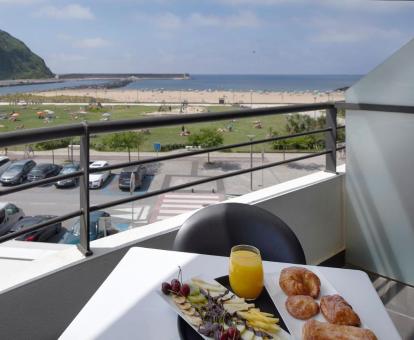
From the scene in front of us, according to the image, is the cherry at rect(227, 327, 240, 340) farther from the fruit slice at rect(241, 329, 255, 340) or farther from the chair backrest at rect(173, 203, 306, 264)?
the chair backrest at rect(173, 203, 306, 264)

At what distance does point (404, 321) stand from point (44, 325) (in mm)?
1850

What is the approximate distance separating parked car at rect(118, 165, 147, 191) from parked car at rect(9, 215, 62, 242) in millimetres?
343

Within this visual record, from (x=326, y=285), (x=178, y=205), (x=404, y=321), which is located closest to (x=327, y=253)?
(x=404, y=321)

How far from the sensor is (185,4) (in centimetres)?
629

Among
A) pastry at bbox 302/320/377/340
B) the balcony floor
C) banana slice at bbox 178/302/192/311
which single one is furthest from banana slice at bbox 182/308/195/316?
the balcony floor

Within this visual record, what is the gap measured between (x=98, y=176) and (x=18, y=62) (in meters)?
1.79

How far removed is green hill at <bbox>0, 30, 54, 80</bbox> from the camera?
2733 millimetres

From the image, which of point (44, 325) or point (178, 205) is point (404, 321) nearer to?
point (178, 205)

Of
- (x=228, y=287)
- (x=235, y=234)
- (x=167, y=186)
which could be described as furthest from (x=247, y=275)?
(x=167, y=186)

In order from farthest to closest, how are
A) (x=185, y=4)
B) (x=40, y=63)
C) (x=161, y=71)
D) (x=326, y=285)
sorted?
(x=185, y=4), (x=161, y=71), (x=40, y=63), (x=326, y=285)

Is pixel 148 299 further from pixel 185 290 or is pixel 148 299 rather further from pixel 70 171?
pixel 70 171

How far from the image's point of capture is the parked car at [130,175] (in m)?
1.87

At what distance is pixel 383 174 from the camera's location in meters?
2.52

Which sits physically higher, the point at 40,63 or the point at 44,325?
the point at 40,63
